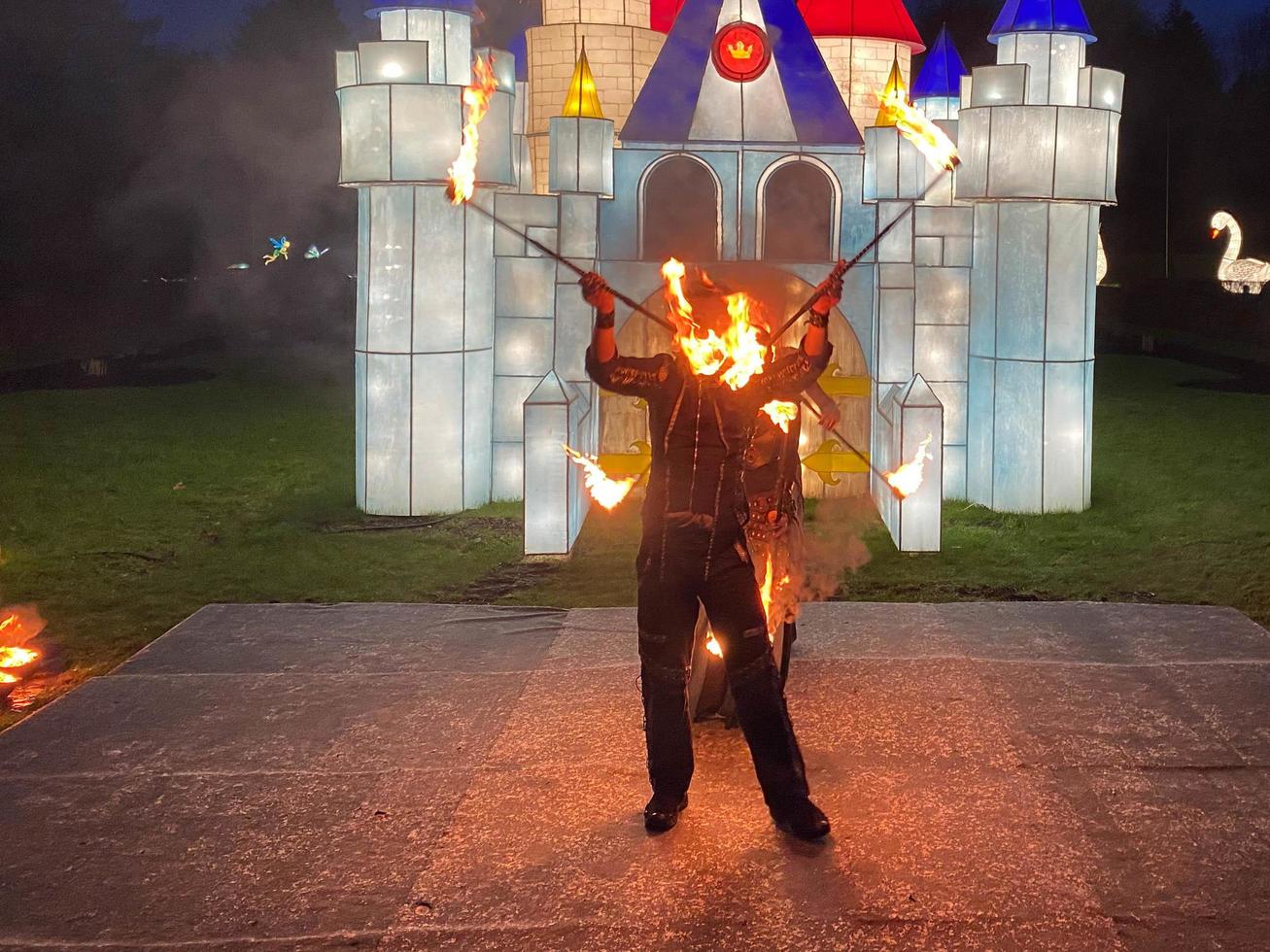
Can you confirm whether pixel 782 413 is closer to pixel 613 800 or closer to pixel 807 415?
pixel 613 800

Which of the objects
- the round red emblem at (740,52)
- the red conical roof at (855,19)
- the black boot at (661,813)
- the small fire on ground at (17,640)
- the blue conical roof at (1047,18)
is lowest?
the small fire on ground at (17,640)

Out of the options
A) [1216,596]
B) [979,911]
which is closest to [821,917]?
[979,911]

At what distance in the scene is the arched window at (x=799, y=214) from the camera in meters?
13.5

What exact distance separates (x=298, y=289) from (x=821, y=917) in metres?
49.6

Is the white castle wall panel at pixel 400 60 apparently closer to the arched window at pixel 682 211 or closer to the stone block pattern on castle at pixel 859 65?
the arched window at pixel 682 211

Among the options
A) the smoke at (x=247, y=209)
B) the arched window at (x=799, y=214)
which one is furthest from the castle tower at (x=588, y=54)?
the smoke at (x=247, y=209)

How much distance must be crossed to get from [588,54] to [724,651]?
421 inches

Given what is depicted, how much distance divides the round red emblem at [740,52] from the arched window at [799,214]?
96 cm

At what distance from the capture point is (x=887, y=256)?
516 inches

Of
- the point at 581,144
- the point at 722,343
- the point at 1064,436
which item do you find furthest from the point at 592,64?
the point at 722,343

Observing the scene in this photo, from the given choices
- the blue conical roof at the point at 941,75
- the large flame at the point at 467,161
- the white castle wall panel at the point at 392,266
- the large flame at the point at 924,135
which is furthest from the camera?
the blue conical roof at the point at 941,75

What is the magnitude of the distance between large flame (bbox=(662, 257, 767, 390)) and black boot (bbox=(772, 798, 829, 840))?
5.61 feet

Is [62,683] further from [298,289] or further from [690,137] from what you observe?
[298,289]

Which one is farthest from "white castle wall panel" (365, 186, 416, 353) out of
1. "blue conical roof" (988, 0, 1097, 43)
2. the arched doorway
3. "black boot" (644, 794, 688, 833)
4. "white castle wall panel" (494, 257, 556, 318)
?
"black boot" (644, 794, 688, 833)
